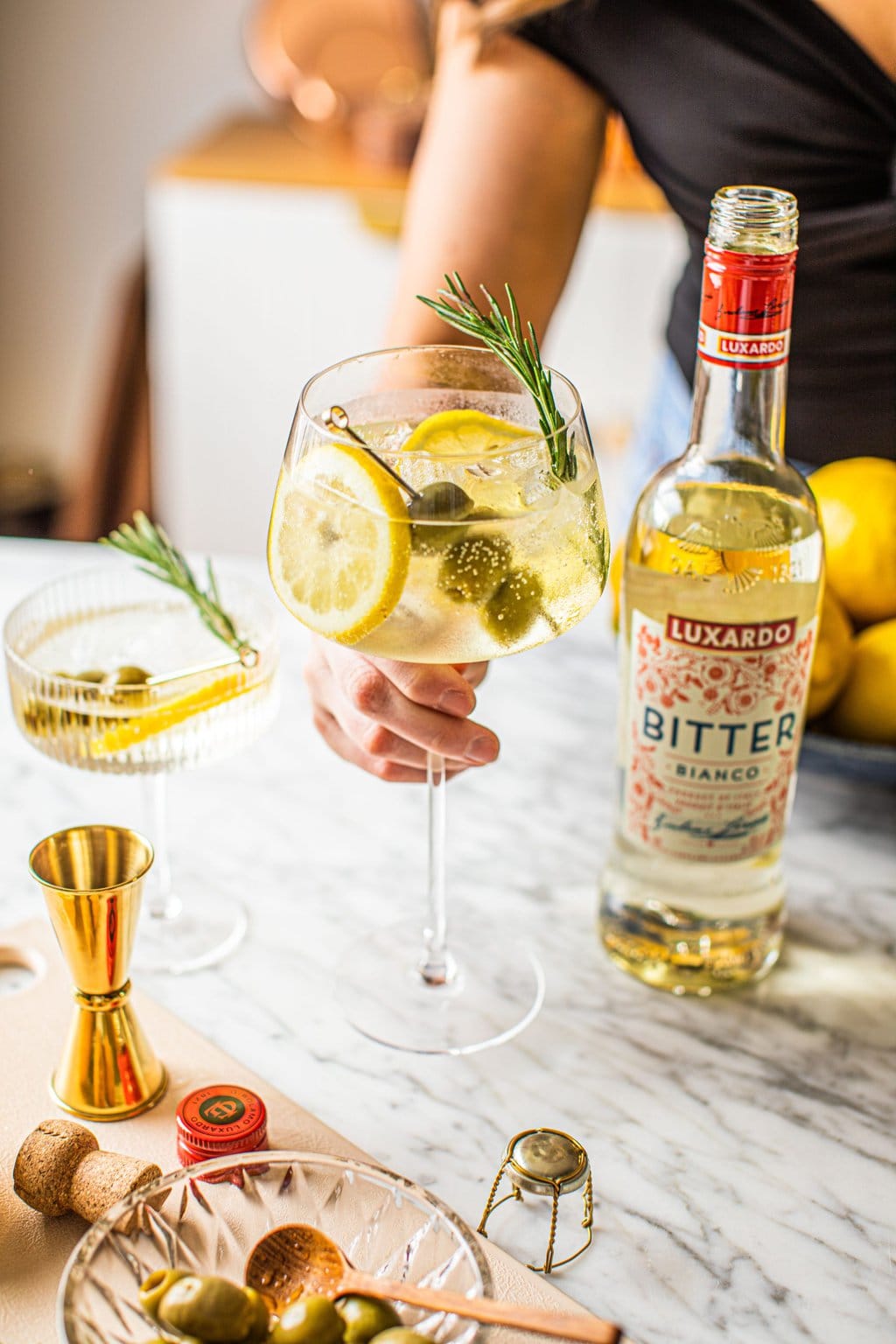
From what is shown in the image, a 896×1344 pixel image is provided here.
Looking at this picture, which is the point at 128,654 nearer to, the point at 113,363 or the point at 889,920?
the point at 889,920

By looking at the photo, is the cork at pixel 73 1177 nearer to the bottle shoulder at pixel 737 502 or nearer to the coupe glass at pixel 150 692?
the coupe glass at pixel 150 692

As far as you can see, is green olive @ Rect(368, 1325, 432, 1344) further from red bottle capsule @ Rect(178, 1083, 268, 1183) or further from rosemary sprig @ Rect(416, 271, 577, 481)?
rosemary sprig @ Rect(416, 271, 577, 481)

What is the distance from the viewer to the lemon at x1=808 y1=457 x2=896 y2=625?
3.21 feet

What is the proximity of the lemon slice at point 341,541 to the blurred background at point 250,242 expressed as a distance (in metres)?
1.79

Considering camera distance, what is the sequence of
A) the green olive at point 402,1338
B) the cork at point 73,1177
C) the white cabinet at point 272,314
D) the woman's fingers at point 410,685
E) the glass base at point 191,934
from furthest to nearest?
the white cabinet at point 272,314
the glass base at point 191,934
the woman's fingers at point 410,685
the cork at point 73,1177
the green olive at point 402,1338

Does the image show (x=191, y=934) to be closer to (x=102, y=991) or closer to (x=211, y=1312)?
(x=102, y=991)

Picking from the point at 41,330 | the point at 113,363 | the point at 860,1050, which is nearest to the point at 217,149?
the point at 113,363

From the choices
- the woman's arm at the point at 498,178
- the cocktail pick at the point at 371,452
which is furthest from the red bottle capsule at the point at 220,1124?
the woman's arm at the point at 498,178

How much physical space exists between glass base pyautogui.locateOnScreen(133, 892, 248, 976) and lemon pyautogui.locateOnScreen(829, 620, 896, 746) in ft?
1.47

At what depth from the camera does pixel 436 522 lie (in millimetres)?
679

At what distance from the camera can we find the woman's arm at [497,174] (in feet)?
3.60

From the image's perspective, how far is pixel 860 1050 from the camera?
0.83 meters

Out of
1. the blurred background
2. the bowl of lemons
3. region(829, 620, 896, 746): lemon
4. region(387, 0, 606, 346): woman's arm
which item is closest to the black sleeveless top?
region(387, 0, 606, 346): woman's arm

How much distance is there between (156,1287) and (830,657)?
60 cm
